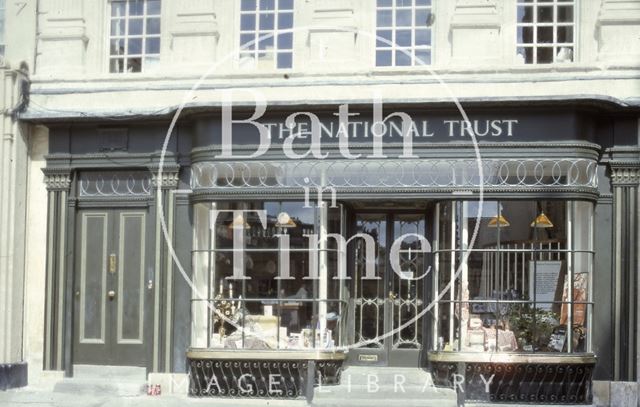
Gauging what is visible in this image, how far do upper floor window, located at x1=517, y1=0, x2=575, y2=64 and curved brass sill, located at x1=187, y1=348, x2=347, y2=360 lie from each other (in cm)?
500

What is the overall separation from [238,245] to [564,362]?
470cm

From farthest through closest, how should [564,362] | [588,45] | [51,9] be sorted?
[51,9] < [588,45] < [564,362]

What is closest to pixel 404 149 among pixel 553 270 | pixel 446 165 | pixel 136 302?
pixel 446 165

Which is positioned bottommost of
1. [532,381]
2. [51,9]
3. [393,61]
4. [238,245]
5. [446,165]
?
[532,381]

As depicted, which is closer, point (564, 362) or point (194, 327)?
point (564, 362)

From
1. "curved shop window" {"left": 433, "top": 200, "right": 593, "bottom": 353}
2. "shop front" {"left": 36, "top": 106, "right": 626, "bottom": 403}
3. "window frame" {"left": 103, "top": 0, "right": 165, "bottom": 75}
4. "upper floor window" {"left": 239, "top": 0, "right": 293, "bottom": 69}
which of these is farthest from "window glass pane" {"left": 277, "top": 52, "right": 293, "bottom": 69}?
"curved shop window" {"left": 433, "top": 200, "right": 593, "bottom": 353}

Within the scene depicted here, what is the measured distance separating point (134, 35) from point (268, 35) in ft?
6.88

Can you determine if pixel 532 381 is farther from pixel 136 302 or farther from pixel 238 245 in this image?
pixel 136 302

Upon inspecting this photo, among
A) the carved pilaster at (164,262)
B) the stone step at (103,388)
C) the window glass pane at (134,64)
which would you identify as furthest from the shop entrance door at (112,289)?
the window glass pane at (134,64)

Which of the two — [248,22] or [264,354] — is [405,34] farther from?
[264,354]

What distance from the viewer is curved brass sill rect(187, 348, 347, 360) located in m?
12.6

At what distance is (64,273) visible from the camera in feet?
44.5

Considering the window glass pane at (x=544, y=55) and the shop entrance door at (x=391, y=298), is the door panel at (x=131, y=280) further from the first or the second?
the window glass pane at (x=544, y=55)

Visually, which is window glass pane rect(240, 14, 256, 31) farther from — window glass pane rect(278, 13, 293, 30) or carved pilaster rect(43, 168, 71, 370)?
carved pilaster rect(43, 168, 71, 370)
